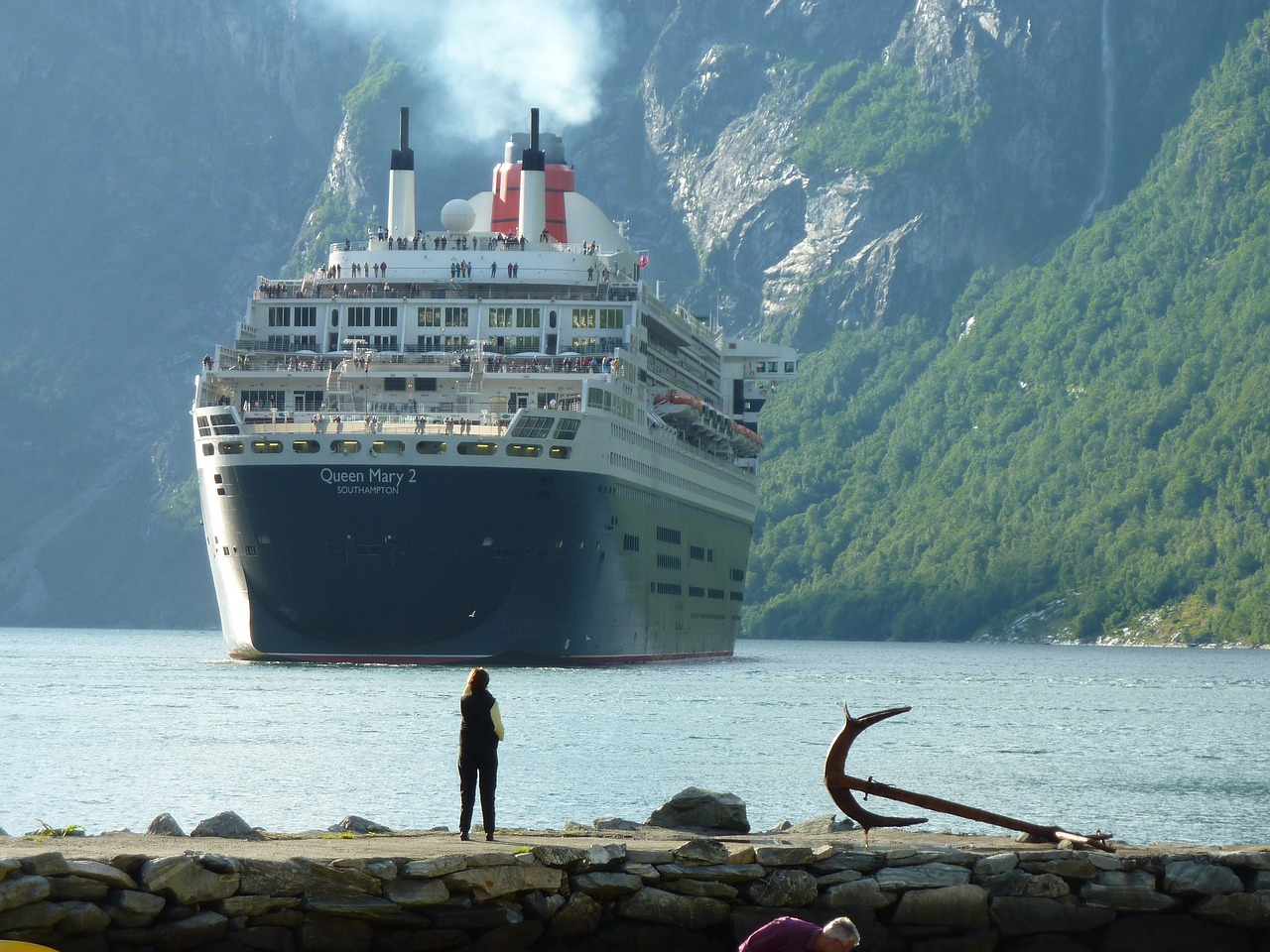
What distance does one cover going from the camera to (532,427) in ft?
222

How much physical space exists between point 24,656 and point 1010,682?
150 feet

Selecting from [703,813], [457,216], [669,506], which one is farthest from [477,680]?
[457,216]

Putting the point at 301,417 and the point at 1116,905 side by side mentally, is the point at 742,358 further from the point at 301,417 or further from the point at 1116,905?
the point at 1116,905

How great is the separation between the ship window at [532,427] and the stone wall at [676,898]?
155 ft

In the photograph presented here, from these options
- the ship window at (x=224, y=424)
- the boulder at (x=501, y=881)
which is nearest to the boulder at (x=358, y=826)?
the boulder at (x=501, y=881)

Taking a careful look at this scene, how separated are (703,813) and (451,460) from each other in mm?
42400

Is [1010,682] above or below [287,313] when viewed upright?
below

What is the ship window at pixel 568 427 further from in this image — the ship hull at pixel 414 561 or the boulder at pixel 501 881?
the boulder at pixel 501 881

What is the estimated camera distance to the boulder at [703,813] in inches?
928

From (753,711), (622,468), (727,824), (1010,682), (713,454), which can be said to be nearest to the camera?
(727,824)

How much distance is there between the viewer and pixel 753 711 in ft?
191

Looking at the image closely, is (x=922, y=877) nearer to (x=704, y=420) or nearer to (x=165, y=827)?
(x=165, y=827)

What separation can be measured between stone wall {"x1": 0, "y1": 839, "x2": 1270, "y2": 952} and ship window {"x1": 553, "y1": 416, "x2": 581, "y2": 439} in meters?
49.0

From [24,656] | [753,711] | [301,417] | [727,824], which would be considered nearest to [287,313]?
[301,417]
